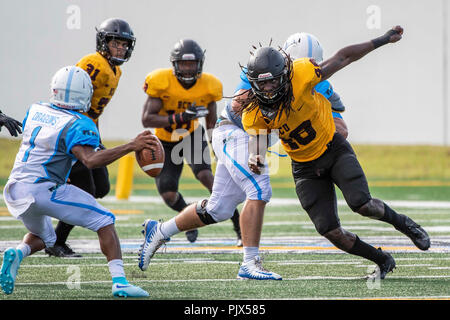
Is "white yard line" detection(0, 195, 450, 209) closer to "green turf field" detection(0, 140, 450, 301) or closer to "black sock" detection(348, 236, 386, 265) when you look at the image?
"green turf field" detection(0, 140, 450, 301)

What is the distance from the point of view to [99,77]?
6574 mm

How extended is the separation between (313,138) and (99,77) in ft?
7.44

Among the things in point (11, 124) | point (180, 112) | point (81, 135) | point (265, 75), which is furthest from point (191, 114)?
point (81, 135)

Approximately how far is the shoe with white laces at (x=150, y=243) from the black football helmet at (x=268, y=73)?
1.37m

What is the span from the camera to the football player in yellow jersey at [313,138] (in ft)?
15.6

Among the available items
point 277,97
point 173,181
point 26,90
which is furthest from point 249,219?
point 26,90

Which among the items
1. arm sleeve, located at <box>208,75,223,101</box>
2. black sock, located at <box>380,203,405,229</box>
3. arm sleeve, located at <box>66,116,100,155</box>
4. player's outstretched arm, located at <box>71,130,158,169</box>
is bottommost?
black sock, located at <box>380,203,405,229</box>

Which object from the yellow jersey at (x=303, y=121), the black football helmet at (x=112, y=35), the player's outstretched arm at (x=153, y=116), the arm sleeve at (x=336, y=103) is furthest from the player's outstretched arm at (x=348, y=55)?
the player's outstretched arm at (x=153, y=116)

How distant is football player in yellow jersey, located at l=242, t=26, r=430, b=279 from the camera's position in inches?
188

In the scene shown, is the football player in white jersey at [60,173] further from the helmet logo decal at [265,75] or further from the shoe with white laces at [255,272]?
the shoe with white laces at [255,272]

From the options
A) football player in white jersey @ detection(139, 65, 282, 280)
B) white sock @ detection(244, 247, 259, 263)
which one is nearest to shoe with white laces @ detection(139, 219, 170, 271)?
football player in white jersey @ detection(139, 65, 282, 280)

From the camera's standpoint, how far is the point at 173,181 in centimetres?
757

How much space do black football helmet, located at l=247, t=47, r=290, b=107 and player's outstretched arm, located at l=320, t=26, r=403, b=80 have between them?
0.31m

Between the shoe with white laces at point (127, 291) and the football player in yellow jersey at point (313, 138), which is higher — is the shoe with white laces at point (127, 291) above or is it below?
below
